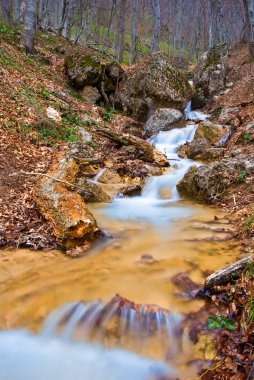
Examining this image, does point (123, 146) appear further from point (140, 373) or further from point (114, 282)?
point (140, 373)

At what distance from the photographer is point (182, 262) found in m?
4.94

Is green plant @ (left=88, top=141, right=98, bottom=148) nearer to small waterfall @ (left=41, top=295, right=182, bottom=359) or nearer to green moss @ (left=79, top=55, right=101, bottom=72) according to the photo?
green moss @ (left=79, top=55, right=101, bottom=72)

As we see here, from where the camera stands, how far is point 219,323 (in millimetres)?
3564

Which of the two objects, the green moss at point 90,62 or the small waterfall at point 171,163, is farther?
the green moss at point 90,62

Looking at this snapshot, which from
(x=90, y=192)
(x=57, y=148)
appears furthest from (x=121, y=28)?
(x=90, y=192)

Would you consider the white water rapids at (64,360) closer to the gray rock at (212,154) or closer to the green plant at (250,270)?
the green plant at (250,270)

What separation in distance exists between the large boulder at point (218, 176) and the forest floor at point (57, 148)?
231mm

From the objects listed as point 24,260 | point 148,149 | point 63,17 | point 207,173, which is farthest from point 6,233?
point 63,17

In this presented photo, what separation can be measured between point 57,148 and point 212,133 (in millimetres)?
4911

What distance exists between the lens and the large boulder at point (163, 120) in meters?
13.3

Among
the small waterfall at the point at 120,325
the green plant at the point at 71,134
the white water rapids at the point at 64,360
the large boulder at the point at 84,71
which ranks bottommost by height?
the white water rapids at the point at 64,360

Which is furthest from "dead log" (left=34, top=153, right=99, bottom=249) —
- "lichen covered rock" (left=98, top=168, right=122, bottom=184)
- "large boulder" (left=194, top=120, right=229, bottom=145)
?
"large boulder" (left=194, top=120, right=229, bottom=145)

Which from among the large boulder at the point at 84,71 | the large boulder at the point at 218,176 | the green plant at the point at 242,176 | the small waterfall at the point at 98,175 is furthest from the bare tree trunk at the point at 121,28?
the green plant at the point at 242,176

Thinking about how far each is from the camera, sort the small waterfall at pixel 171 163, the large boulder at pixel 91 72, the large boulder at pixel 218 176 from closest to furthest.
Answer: the large boulder at pixel 218 176, the small waterfall at pixel 171 163, the large boulder at pixel 91 72
